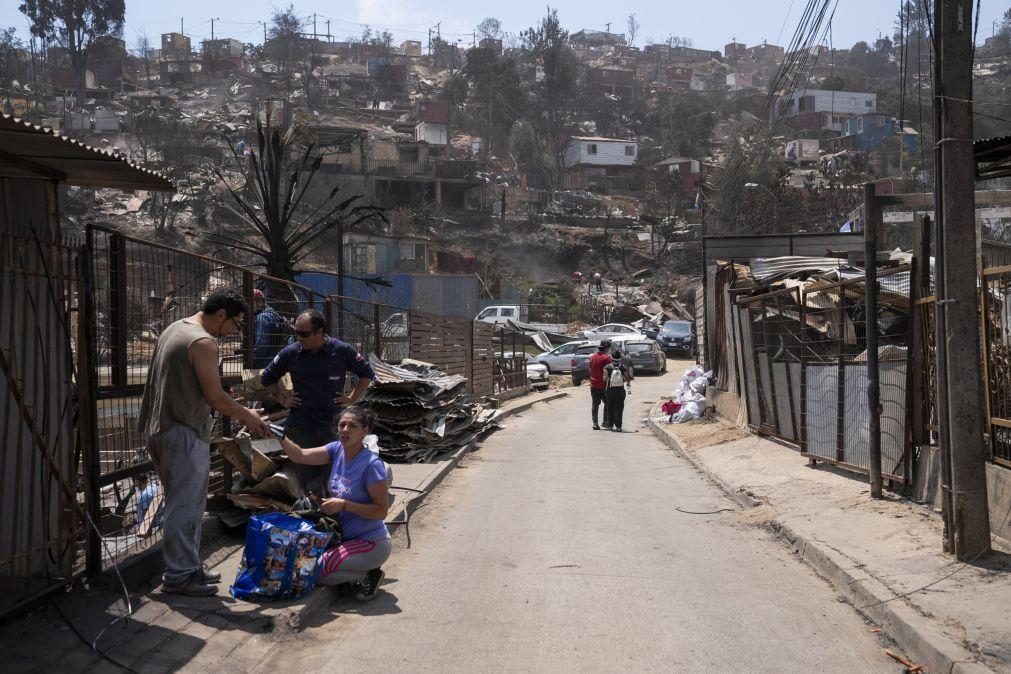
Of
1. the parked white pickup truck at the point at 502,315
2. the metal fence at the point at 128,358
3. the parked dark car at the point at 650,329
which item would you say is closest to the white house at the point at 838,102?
the parked dark car at the point at 650,329

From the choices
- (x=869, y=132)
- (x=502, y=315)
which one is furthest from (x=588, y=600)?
(x=869, y=132)

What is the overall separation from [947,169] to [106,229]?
5.97 meters

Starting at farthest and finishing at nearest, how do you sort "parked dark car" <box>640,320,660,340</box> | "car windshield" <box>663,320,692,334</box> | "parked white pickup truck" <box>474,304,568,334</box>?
1. "parked white pickup truck" <box>474,304,568,334</box>
2. "parked dark car" <box>640,320,660,340</box>
3. "car windshield" <box>663,320,692,334</box>

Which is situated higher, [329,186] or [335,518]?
[329,186]

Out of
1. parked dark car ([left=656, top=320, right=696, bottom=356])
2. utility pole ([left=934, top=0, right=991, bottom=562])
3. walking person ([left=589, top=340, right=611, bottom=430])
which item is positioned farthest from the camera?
parked dark car ([left=656, top=320, right=696, bottom=356])

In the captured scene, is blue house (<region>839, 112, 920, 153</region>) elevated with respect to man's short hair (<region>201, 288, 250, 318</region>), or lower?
elevated

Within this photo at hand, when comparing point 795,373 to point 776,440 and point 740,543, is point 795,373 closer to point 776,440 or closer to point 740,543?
point 776,440

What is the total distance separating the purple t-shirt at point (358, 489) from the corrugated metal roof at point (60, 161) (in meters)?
2.22

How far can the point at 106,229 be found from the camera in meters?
5.80

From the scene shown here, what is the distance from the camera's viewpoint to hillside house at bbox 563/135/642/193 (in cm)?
8731

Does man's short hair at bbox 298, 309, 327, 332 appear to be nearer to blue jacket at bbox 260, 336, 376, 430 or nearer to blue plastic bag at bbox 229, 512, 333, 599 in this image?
blue jacket at bbox 260, 336, 376, 430

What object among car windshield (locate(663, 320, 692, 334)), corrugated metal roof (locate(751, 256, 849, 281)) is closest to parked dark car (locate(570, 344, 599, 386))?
car windshield (locate(663, 320, 692, 334))

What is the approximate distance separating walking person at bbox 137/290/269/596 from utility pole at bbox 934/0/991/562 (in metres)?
4.99

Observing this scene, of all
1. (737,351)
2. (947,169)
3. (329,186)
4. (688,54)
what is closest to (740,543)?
(947,169)
